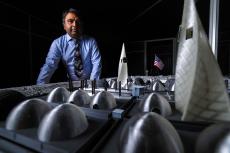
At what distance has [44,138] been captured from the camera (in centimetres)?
44

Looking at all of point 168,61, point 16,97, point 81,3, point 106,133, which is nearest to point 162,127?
point 106,133

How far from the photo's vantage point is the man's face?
2.42 m

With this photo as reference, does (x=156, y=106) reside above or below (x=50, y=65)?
below

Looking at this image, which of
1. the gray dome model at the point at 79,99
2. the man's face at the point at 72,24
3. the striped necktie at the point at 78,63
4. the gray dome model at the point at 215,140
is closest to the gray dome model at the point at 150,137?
the gray dome model at the point at 215,140

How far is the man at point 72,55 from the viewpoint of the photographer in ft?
7.89

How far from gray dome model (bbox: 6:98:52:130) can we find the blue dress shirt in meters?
1.73

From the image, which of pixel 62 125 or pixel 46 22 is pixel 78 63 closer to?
pixel 46 22

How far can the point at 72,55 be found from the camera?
2486 millimetres

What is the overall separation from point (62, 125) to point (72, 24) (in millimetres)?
2210

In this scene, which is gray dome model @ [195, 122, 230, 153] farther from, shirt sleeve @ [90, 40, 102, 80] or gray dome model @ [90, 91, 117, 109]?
shirt sleeve @ [90, 40, 102, 80]

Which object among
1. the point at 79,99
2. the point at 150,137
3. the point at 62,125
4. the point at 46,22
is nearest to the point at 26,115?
the point at 62,125

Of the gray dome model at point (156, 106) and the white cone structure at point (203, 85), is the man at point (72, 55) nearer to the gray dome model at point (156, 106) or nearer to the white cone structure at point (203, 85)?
the gray dome model at point (156, 106)

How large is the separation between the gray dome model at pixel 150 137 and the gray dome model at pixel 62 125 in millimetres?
139

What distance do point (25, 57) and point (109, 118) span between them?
3.36 meters
